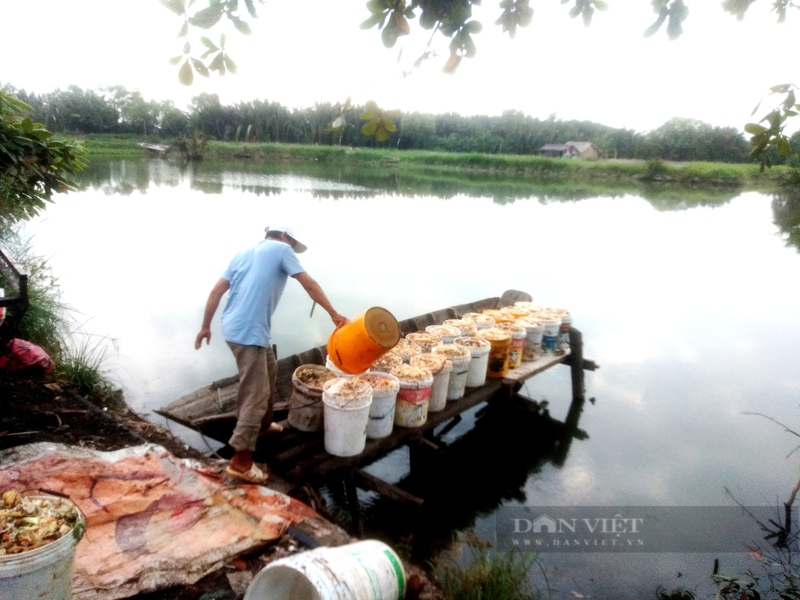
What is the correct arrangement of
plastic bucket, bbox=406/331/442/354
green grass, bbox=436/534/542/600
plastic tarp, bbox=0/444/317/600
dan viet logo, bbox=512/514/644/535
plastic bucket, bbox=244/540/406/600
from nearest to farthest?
plastic bucket, bbox=244/540/406/600
plastic tarp, bbox=0/444/317/600
green grass, bbox=436/534/542/600
dan viet logo, bbox=512/514/644/535
plastic bucket, bbox=406/331/442/354

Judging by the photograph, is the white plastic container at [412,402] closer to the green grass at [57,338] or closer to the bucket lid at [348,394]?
the bucket lid at [348,394]

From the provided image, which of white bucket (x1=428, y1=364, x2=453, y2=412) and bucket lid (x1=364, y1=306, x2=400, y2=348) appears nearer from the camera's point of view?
bucket lid (x1=364, y1=306, x2=400, y2=348)

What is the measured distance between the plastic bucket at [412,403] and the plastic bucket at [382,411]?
13cm

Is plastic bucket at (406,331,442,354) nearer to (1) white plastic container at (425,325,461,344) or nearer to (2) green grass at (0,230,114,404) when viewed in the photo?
(1) white plastic container at (425,325,461,344)

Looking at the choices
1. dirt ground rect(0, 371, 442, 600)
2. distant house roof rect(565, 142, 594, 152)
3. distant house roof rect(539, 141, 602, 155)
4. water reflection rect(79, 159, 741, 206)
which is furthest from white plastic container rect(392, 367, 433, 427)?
distant house roof rect(565, 142, 594, 152)

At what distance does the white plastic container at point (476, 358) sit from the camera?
5438mm

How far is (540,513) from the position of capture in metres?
5.20

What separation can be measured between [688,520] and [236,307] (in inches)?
196

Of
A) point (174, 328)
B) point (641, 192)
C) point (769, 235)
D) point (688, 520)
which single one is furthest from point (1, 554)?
point (641, 192)

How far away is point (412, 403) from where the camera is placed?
4.48 m

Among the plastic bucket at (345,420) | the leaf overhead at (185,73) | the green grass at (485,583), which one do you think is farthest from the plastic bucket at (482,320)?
the leaf overhead at (185,73)

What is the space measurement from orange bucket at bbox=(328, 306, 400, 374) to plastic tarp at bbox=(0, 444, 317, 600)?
3.65 feet

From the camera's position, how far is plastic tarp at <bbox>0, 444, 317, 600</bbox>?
2.64 m

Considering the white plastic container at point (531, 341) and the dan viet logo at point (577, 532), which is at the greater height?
the white plastic container at point (531, 341)
